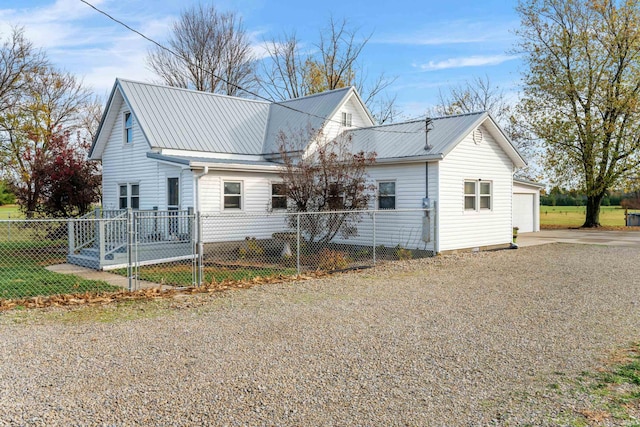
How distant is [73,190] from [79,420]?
1733 cm

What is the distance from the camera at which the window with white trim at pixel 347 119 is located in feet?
68.2

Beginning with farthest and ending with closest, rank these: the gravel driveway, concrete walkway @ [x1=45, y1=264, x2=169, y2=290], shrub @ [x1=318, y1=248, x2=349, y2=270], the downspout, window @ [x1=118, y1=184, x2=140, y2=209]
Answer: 1. window @ [x1=118, y1=184, x2=140, y2=209]
2. the downspout
3. shrub @ [x1=318, y1=248, x2=349, y2=270]
4. concrete walkway @ [x1=45, y1=264, x2=169, y2=290]
5. the gravel driveway

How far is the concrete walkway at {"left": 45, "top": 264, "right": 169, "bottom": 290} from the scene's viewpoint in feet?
35.4

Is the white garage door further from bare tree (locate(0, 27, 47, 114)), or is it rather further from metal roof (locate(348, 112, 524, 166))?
bare tree (locate(0, 27, 47, 114))

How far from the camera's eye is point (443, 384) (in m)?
4.87

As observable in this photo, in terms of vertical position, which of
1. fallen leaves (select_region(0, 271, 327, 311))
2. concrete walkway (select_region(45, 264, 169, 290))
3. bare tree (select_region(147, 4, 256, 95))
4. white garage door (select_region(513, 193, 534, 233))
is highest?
bare tree (select_region(147, 4, 256, 95))

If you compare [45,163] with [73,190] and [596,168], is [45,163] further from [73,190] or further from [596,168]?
[596,168]

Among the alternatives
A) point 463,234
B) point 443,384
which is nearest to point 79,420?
point 443,384

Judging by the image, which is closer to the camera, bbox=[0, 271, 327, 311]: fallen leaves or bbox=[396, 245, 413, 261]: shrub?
bbox=[0, 271, 327, 311]: fallen leaves

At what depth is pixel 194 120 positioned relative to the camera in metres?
19.2

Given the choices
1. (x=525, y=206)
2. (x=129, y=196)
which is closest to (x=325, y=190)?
(x=129, y=196)

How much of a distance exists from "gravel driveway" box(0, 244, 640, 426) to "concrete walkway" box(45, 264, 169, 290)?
229 cm

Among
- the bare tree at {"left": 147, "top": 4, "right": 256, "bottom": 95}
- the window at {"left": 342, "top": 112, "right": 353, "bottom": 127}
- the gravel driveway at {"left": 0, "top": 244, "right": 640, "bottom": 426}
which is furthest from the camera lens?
the bare tree at {"left": 147, "top": 4, "right": 256, "bottom": 95}

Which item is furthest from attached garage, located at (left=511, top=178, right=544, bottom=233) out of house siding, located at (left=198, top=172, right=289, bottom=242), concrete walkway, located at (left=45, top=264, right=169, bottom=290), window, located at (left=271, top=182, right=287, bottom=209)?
concrete walkway, located at (left=45, top=264, right=169, bottom=290)
